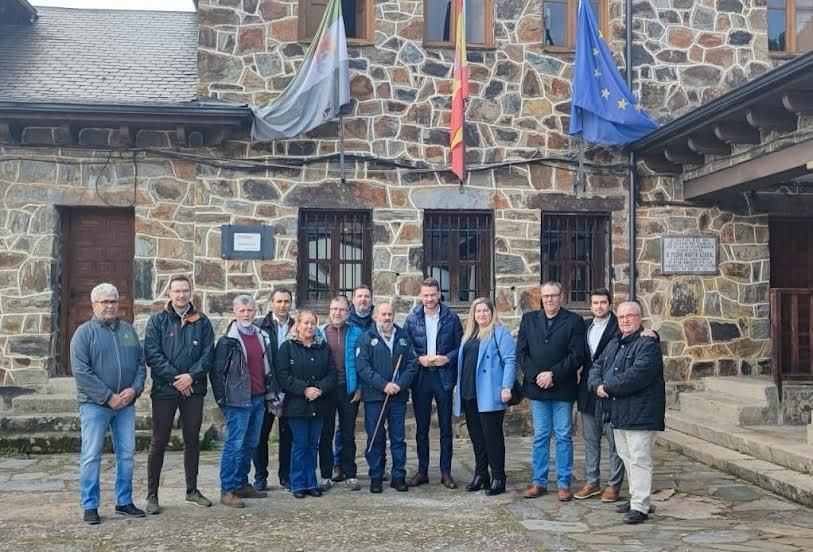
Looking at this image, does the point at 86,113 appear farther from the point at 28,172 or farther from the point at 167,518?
the point at 167,518

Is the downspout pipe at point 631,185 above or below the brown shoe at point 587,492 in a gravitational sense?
above

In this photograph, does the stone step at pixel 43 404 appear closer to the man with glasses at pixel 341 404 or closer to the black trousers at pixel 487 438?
the man with glasses at pixel 341 404

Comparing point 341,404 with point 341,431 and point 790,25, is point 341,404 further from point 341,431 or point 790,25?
point 790,25

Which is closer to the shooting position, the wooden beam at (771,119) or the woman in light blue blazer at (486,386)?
the woman in light blue blazer at (486,386)

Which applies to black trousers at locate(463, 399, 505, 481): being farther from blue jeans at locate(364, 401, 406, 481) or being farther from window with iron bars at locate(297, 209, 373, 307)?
window with iron bars at locate(297, 209, 373, 307)

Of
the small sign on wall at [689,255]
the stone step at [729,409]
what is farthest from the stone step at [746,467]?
the small sign on wall at [689,255]

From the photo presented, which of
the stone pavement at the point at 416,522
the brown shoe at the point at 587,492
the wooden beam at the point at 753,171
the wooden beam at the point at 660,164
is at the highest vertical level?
the wooden beam at the point at 660,164

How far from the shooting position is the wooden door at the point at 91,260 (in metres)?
8.74

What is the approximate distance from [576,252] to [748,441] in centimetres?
297

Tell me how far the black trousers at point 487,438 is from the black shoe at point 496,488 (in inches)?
1.1

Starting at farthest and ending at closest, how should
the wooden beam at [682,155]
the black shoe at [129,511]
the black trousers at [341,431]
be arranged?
the wooden beam at [682,155], the black trousers at [341,431], the black shoe at [129,511]

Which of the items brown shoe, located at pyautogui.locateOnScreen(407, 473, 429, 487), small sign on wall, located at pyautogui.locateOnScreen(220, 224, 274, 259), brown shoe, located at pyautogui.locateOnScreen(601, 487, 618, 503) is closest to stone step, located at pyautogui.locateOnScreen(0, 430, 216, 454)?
small sign on wall, located at pyautogui.locateOnScreen(220, 224, 274, 259)

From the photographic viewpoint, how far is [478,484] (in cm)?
617

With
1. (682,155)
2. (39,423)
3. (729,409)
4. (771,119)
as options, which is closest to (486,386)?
(729,409)
